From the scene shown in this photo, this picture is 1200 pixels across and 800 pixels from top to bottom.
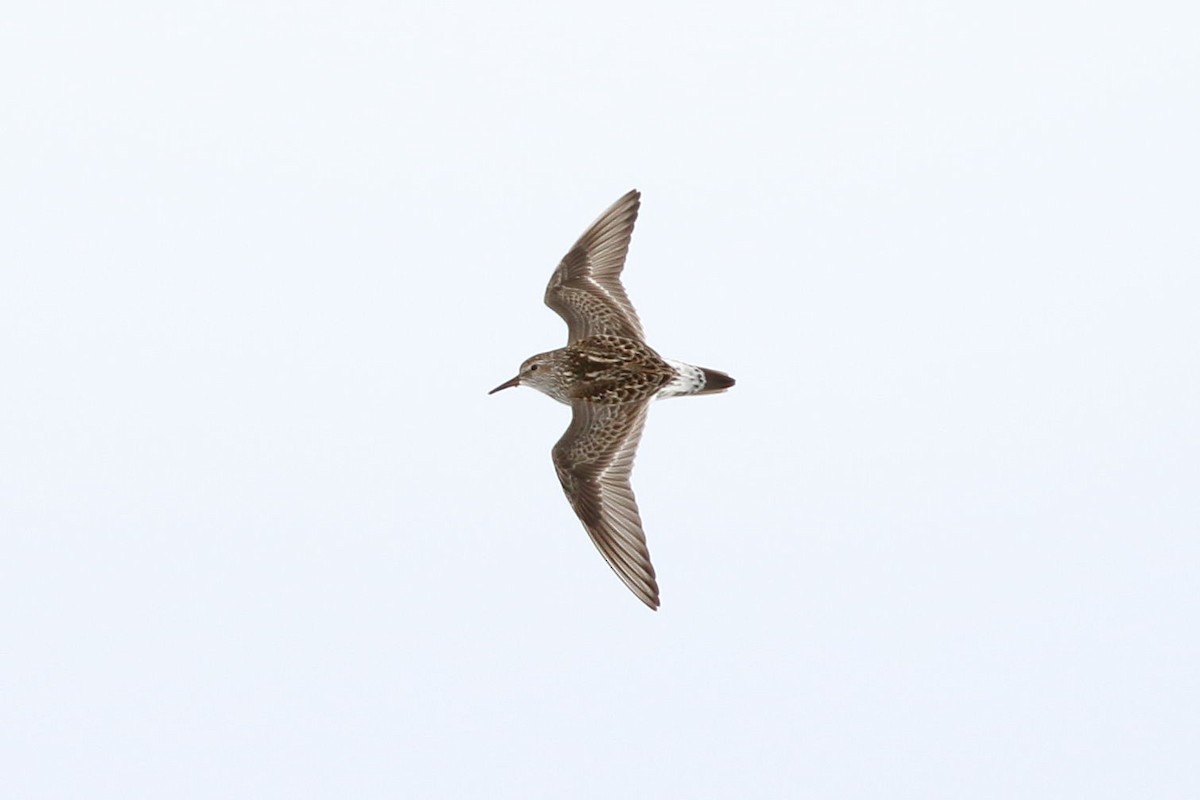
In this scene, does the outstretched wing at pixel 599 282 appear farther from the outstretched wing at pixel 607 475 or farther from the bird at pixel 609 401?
the outstretched wing at pixel 607 475

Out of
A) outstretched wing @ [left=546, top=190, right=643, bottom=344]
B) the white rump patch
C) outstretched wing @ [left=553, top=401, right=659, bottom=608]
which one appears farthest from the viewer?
outstretched wing @ [left=546, top=190, right=643, bottom=344]

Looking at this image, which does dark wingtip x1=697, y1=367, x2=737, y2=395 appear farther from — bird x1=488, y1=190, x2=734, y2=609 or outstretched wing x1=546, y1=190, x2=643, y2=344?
outstretched wing x1=546, y1=190, x2=643, y2=344

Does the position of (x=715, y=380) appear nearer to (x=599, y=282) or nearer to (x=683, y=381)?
(x=683, y=381)

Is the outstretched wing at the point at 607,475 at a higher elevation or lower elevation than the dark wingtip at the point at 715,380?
lower

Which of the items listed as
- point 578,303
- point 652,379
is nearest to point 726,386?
point 652,379

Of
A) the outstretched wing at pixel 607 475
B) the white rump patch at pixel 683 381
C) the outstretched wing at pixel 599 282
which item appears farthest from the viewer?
the outstretched wing at pixel 599 282

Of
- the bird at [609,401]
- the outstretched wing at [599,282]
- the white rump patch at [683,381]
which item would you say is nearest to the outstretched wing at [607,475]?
the bird at [609,401]

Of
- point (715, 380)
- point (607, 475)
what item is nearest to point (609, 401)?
point (607, 475)

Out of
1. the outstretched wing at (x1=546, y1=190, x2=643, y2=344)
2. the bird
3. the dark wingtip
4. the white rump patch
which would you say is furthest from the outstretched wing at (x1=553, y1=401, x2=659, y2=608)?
the outstretched wing at (x1=546, y1=190, x2=643, y2=344)
